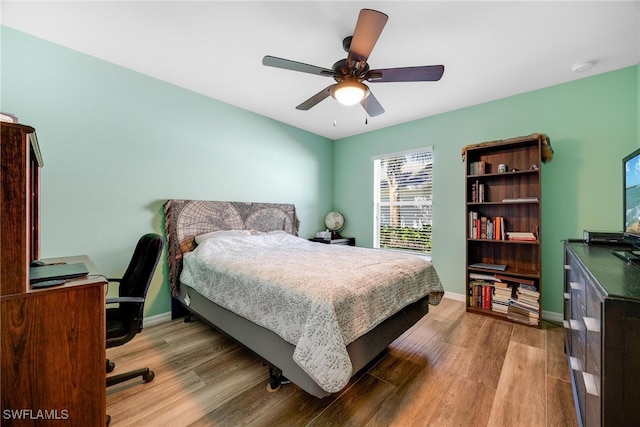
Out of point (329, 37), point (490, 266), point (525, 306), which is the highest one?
point (329, 37)

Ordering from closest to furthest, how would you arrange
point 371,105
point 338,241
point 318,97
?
point 318,97, point 371,105, point 338,241

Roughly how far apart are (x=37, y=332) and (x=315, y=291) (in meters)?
1.14

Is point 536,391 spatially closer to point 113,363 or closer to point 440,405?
point 440,405

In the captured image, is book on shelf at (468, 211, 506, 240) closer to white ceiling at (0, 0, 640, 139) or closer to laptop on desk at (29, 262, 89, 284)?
white ceiling at (0, 0, 640, 139)

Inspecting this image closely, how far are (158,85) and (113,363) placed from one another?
261 cm

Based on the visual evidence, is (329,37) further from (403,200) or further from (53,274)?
(403,200)

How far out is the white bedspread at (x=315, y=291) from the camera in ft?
4.20

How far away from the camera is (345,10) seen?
1677 millimetres

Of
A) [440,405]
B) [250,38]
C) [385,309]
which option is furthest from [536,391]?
[250,38]

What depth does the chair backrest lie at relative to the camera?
1.58 metres

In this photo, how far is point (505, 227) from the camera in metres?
2.86

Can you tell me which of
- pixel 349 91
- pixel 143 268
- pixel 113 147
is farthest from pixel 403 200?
pixel 113 147

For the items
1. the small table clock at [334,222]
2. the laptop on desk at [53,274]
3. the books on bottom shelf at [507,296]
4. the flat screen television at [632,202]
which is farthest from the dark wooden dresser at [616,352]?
the small table clock at [334,222]

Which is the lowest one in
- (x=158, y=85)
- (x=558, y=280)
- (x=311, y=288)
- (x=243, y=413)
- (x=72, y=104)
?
(x=243, y=413)
